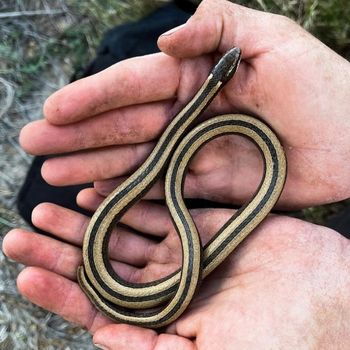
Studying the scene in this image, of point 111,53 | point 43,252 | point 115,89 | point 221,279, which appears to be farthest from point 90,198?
point 111,53

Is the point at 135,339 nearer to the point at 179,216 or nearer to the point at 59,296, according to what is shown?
the point at 59,296

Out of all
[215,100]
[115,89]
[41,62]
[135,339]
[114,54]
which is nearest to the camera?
[135,339]

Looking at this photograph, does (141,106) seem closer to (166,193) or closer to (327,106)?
(166,193)

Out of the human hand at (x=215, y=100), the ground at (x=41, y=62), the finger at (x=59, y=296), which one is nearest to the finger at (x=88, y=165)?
the human hand at (x=215, y=100)

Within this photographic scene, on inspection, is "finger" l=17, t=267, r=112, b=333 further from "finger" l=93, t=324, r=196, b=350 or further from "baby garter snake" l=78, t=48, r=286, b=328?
"finger" l=93, t=324, r=196, b=350

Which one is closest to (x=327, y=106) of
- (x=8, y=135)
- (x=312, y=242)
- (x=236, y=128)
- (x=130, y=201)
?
(x=236, y=128)

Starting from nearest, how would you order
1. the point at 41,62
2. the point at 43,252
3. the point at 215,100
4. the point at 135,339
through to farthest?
1. the point at 135,339
2. the point at 43,252
3. the point at 215,100
4. the point at 41,62

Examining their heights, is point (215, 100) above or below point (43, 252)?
above

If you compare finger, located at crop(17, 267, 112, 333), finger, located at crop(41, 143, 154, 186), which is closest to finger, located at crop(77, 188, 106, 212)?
finger, located at crop(41, 143, 154, 186)
